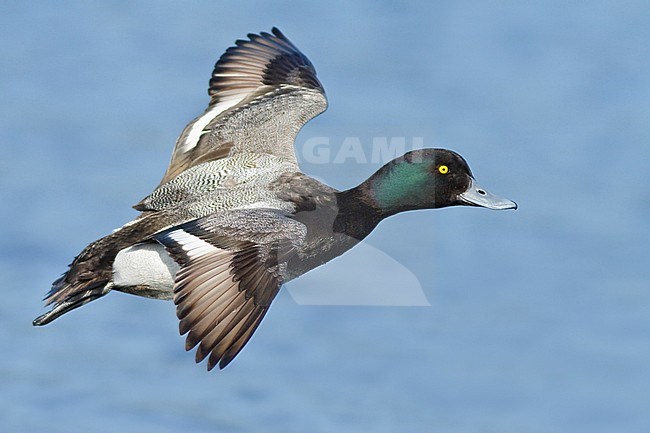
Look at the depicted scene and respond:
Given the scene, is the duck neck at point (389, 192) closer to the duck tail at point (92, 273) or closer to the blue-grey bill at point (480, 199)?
the blue-grey bill at point (480, 199)

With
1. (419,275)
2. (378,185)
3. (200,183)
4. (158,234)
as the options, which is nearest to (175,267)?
(158,234)

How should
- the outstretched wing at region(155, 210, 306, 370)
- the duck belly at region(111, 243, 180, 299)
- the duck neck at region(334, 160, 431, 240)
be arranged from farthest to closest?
the duck neck at region(334, 160, 431, 240) → the duck belly at region(111, 243, 180, 299) → the outstretched wing at region(155, 210, 306, 370)

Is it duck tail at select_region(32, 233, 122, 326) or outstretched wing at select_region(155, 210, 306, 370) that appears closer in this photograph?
outstretched wing at select_region(155, 210, 306, 370)

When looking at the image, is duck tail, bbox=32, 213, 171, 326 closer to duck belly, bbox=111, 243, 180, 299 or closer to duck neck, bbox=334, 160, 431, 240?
duck belly, bbox=111, 243, 180, 299

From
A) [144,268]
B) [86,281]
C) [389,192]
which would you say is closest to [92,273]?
[86,281]

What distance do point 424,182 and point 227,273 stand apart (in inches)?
66.0

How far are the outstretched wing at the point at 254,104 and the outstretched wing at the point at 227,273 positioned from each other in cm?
126

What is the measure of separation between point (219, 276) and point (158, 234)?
2.52ft

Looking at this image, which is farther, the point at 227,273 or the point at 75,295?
the point at 75,295

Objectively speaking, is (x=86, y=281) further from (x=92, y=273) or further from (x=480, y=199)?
(x=480, y=199)

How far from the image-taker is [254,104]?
28.5ft

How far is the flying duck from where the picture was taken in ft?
21.4

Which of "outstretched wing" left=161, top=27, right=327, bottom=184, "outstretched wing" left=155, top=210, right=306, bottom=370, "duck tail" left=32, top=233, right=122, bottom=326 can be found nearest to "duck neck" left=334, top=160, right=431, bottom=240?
"outstretched wing" left=161, top=27, right=327, bottom=184

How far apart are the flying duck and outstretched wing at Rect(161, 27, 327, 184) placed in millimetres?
10
